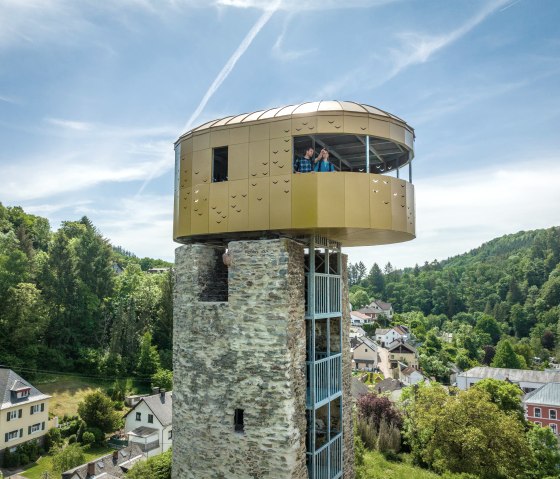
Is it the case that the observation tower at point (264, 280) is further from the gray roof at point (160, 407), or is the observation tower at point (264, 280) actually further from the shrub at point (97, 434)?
the shrub at point (97, 434)

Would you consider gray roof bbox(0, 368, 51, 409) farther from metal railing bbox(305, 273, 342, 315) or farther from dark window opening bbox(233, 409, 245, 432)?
metal railing bbox(305, 273, 342, 315)

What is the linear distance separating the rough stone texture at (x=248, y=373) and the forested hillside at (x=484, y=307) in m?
54.9

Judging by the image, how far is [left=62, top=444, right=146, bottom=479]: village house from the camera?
1962cm

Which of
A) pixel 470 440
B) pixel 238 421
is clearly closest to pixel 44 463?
pixel 238 421

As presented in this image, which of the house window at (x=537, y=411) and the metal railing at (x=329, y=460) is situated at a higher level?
the metal railing at (x=329, y=460)

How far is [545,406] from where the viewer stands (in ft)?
115

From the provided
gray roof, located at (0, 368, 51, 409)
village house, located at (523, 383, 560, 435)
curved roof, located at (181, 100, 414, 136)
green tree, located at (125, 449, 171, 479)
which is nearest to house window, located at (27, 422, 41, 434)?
gray roof, located at (0, 368, 51, 409)

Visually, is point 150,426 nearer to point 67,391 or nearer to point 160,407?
point 160,407

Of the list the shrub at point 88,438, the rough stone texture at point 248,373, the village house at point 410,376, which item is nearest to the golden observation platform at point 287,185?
the rough stone texture at point 248,373

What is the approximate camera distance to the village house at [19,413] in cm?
2438

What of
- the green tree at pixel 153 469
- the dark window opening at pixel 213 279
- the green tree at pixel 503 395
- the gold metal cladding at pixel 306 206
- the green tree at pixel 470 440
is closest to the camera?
the gold metal cladding at pixel 306 206

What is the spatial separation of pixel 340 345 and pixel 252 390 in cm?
282

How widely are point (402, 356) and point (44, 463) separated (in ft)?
159

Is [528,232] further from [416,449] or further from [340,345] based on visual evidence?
[340,345]
